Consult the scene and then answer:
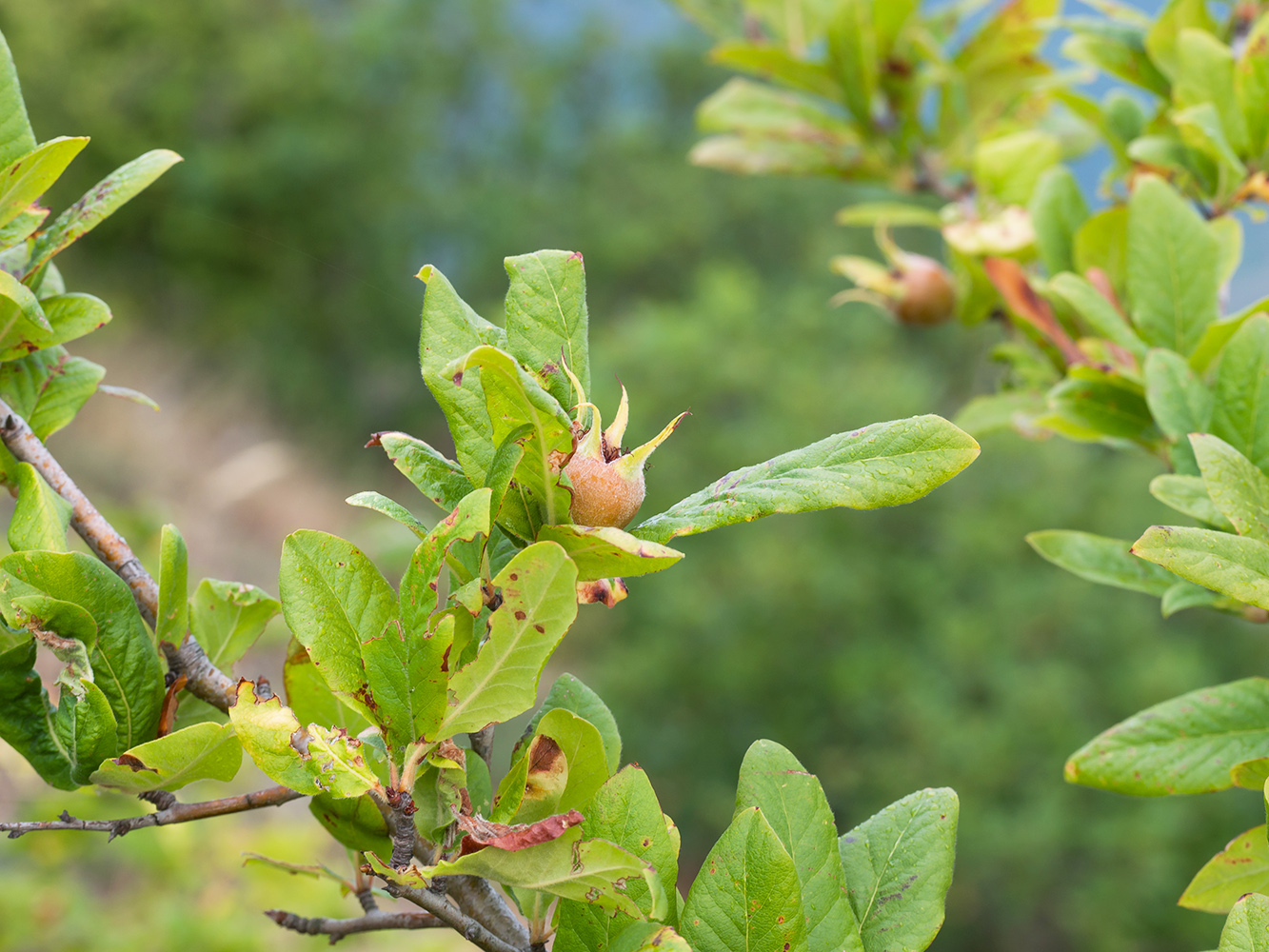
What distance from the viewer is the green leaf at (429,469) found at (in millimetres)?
343

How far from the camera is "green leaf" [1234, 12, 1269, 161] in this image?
28.8 inches

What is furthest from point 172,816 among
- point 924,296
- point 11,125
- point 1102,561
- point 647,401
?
point 647,401

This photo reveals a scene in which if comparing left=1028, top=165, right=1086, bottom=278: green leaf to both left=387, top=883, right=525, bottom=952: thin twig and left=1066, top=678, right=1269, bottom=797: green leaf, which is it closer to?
left=1066, top=678, right=1269, bottom=797: green leaf

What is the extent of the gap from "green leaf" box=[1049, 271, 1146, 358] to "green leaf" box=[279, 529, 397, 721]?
48cm

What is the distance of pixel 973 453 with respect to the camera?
12.3 inches

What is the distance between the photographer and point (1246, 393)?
0.50 metres

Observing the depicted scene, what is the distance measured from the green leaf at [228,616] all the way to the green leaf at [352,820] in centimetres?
9

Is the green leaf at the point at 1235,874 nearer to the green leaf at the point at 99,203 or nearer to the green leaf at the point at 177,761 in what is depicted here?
the green leaf at the point at 177,761

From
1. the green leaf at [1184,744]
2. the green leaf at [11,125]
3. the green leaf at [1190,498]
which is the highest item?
the green leaf at [11,125]

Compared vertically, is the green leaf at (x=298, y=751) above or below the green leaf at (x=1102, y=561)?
above

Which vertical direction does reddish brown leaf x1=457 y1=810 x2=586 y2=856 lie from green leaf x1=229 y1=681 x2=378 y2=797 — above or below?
below

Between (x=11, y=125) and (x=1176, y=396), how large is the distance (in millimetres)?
579

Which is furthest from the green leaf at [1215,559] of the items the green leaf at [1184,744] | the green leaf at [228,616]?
the green leaf at [228,616]

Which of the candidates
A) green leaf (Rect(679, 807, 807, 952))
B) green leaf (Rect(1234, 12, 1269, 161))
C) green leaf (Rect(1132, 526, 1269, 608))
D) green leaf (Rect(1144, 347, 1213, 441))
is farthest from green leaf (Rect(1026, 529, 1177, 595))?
green leaf (Rect(1234, 12, 1269, 161))
